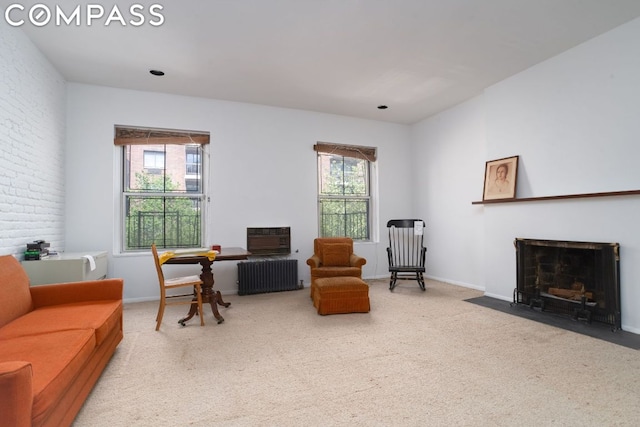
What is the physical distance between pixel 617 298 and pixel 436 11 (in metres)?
3.32

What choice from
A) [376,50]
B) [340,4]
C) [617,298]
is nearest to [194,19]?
[340,4]

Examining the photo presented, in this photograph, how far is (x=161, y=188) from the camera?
466 cm

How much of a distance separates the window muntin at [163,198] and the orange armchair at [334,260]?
6.09 ft

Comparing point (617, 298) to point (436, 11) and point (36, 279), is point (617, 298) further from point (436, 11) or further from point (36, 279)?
point (36, 279)

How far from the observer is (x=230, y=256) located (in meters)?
3.59

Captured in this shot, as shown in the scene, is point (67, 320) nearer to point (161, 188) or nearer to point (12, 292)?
point (12, 292)

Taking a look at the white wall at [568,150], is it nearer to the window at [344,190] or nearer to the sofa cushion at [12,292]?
the window at [344,190]

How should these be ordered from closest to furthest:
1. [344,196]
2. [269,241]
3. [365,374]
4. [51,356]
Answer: [51,356] < [365,374] < [269,241] < [344,196]

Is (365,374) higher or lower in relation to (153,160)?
lower

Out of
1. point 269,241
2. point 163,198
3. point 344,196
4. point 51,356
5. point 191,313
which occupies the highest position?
point 344,196

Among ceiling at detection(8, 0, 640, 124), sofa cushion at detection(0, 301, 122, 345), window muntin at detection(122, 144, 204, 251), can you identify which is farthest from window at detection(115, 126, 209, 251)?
sofa cushion at detection(0, 301, 122, 345)

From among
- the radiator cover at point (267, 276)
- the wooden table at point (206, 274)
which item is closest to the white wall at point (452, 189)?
the radiator cover at point (267, 276)

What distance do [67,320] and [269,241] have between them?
3.01 metres

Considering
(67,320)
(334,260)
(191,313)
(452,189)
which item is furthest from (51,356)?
(452,189)
